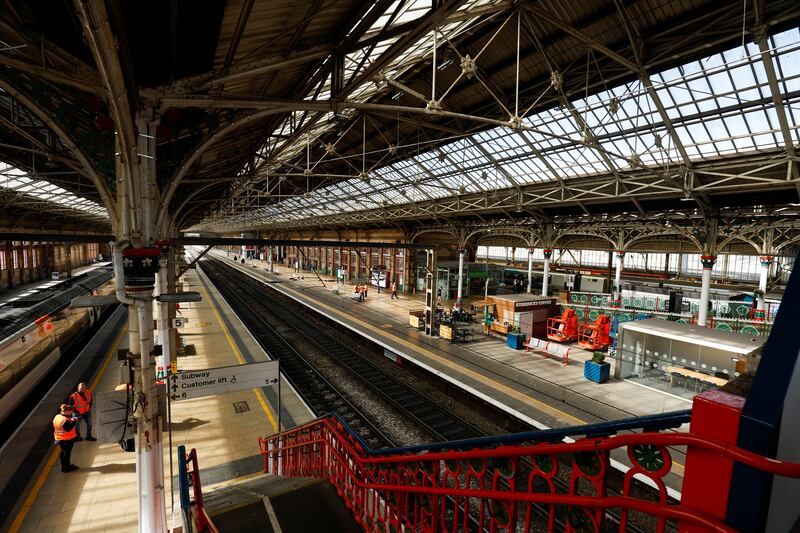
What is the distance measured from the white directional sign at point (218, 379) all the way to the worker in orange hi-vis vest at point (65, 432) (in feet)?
8.38

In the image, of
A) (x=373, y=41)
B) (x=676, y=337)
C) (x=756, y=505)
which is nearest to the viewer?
(x=756, y=505)

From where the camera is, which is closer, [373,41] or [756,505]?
[756,505]

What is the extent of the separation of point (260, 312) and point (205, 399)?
16.7 meters

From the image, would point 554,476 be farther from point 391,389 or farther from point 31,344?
point 31,344

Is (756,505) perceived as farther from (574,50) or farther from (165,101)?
(574,50)

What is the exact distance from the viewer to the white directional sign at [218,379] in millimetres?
7812

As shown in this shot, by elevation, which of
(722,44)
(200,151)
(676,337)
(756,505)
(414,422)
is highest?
(722,44)

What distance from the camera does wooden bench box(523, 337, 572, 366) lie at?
53.7 feet

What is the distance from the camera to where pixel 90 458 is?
9078 mm

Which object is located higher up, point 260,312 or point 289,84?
point 289,84

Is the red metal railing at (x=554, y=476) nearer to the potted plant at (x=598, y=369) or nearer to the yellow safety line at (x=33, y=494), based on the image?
the yellow safety line at (x=33, y=494)

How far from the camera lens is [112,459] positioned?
907cm

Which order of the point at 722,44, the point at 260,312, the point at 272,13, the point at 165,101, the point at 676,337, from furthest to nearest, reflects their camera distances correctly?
1. the point at 260,312
2. the point at 676,337
3. the point at 722,44
4. the point at 272,13
5. the point at 165,101

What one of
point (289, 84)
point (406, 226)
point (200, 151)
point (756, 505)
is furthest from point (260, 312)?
point (756, 505)
